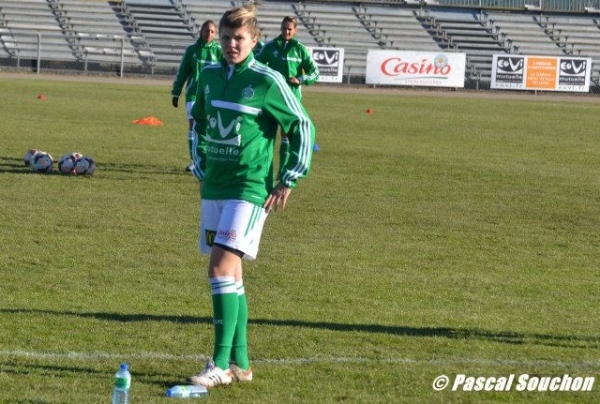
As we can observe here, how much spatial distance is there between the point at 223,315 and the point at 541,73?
141 feet

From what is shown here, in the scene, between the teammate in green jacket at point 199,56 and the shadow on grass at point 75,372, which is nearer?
the shadow on grass at point 75,372

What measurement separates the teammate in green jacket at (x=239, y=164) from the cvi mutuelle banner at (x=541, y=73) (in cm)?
4197

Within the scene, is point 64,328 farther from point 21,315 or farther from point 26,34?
point 26,34

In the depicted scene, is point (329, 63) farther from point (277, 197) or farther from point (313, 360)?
point (277, 197)

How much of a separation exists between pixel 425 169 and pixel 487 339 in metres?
10.9

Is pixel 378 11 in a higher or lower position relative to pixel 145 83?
higher

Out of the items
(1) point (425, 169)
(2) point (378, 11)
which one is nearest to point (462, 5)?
(2) point (378, 11)

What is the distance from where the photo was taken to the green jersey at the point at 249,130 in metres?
6.07

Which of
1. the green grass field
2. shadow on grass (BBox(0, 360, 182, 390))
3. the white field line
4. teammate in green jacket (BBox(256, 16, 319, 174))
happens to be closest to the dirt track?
the green grass field

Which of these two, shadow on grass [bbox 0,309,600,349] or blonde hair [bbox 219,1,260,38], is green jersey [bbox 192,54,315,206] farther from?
shadow on grass [bbox 0,309,600,349]

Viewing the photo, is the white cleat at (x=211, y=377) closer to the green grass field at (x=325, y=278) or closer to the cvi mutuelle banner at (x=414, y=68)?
the green grass field at (x=325, y=278)

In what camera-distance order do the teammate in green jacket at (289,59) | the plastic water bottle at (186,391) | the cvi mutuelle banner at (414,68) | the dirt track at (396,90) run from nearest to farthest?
the plastic water bottle at (186,391), the teammate in green jacket at (289,59), the dirt track at (396,90), the cvi mutuelle banner at (414,68)

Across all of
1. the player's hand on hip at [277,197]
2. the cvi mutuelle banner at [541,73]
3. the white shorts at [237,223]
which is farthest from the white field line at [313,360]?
the cvi mutuelle banner at [541,73]

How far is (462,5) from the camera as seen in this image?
56.8 metres
